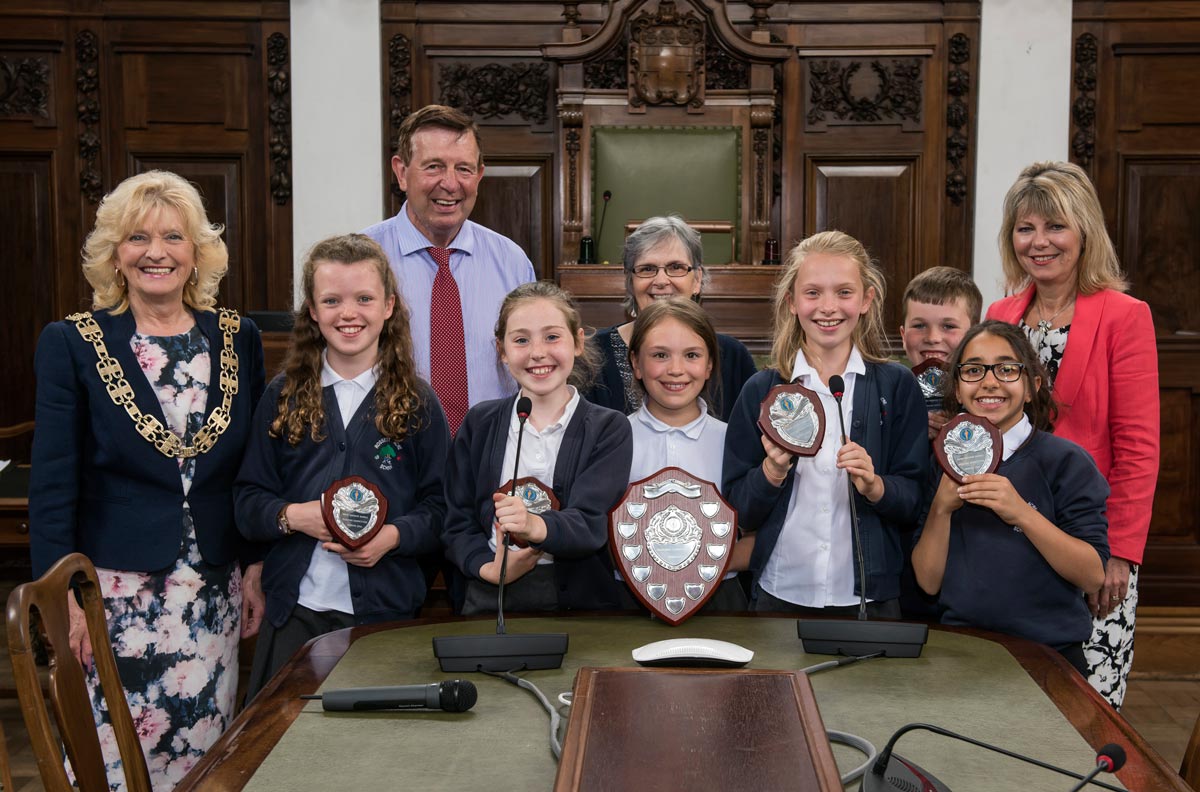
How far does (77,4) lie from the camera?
16.9 feet

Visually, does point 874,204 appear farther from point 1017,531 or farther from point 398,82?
point 1017,531

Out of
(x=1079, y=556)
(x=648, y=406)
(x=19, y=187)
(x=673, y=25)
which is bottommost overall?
(x=1079, y=556)

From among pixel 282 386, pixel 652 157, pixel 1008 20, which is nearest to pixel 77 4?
pixel 652 157

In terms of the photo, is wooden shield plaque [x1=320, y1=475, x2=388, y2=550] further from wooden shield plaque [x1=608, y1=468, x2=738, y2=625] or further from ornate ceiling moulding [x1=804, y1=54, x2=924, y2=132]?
ornate ceiling moulding [x1=804, y1=54, x2=924, y2=132]

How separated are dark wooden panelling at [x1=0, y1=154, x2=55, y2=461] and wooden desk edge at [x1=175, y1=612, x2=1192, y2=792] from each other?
419cm

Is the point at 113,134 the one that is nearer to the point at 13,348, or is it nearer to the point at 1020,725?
the point at 13,348

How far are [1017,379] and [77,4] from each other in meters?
4.71

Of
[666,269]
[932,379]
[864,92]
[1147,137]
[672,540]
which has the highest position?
[864,92]

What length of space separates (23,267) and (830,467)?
449 cm

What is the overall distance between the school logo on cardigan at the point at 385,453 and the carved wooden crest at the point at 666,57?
323cm

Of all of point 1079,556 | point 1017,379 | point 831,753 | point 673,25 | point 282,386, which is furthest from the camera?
point 673,25

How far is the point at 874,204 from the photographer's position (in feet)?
17.4

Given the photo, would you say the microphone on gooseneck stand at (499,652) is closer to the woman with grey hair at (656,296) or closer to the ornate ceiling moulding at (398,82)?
the woman with grey hair at (656,296)

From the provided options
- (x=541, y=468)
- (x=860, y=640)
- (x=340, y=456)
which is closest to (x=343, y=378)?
(x=340, y=456)
